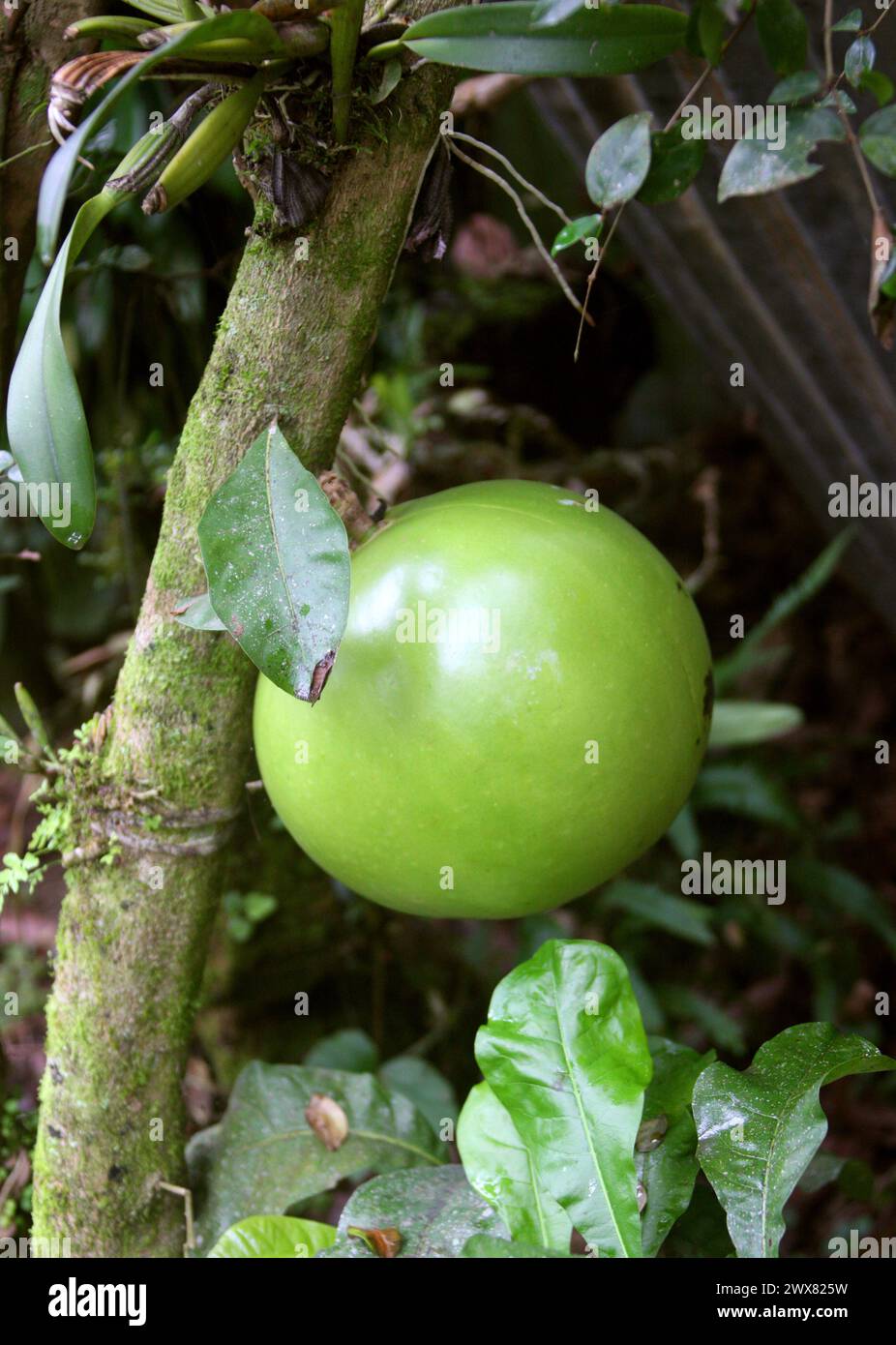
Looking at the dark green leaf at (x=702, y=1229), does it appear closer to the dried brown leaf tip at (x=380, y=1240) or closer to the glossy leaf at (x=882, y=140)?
the dried brown leaf tip at (x=380, y=1240)

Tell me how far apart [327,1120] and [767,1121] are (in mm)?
418

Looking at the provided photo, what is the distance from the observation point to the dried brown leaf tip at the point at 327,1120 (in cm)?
98

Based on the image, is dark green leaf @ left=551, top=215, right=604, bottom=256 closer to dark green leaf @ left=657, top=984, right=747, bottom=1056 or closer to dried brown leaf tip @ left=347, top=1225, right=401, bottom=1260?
dried brown leaf tip @ left=347, top=1225, right=401, bottom=1260

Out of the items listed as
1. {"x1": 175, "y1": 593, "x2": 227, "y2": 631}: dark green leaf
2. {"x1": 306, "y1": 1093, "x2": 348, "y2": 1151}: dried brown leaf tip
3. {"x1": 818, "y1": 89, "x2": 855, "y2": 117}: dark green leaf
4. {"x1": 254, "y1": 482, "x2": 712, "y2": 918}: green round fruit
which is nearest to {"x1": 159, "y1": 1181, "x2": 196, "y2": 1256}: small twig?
{"x1": 306, "y1": 1093, "x2": 348, "y2": 1151}: dried brown leaf tip

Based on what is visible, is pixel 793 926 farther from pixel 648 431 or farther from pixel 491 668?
pixel 491 668

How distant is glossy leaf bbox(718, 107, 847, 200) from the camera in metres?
0.68

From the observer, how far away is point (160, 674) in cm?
82

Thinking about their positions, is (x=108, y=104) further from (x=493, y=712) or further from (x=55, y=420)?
(x=493, y=712)

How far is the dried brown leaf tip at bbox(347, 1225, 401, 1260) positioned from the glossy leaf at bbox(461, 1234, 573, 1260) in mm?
91

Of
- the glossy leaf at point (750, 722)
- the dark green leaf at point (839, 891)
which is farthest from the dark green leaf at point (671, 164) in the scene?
the dark green leaf at point (839, 891)

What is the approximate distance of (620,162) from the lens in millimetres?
750

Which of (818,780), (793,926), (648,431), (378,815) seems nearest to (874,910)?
(793,926)

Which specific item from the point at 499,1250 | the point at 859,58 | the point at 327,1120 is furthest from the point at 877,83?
the point at 327,1120
